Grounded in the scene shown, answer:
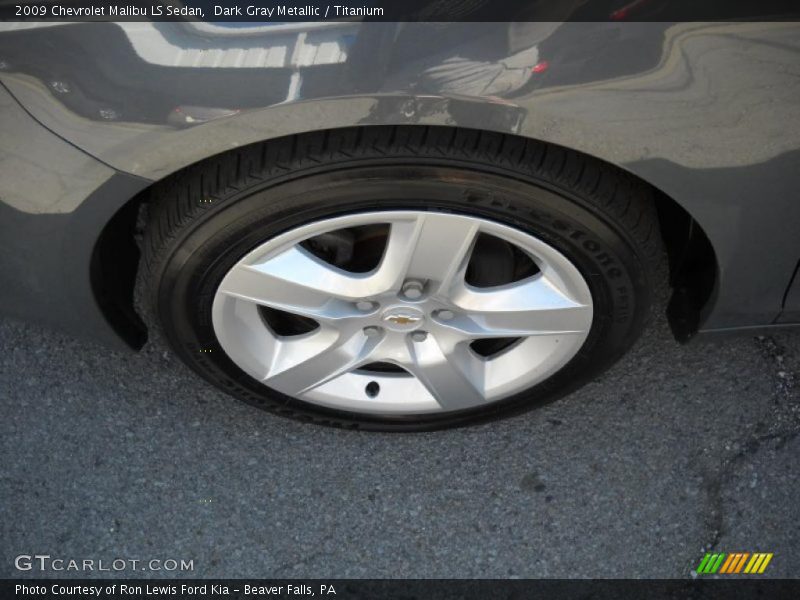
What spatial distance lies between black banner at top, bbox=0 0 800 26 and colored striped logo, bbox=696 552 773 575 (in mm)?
1322

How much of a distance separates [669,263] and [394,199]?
32.7 inches

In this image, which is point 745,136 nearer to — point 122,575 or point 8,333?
point 122,575

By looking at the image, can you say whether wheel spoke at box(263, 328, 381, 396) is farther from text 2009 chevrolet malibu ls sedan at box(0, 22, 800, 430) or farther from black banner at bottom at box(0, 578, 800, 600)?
black banner at bottom at box(0, 578, 800, 600)

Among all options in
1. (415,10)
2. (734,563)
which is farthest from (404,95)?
(734,563)

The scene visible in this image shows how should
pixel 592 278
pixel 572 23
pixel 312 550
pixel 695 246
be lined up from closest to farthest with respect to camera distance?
pixel 572 23 < pixel 592 278 < pixel 695 246 < pixel 312 550

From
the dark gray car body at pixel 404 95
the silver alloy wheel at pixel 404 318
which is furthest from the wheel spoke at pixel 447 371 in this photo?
the dark gray car body at pixel 404 95

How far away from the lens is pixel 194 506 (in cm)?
220

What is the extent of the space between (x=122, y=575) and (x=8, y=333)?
78cm

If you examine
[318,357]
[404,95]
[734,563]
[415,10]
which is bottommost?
[318,357]

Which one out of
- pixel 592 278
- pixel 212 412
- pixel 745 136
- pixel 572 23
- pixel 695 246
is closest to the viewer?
pixel 572 23

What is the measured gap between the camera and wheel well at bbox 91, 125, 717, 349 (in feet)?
6.37

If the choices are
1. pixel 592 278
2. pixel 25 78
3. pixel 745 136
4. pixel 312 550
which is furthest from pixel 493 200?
pixel 312 550

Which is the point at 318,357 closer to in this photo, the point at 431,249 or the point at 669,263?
the point at 431,249

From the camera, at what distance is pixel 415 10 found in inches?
56.6
